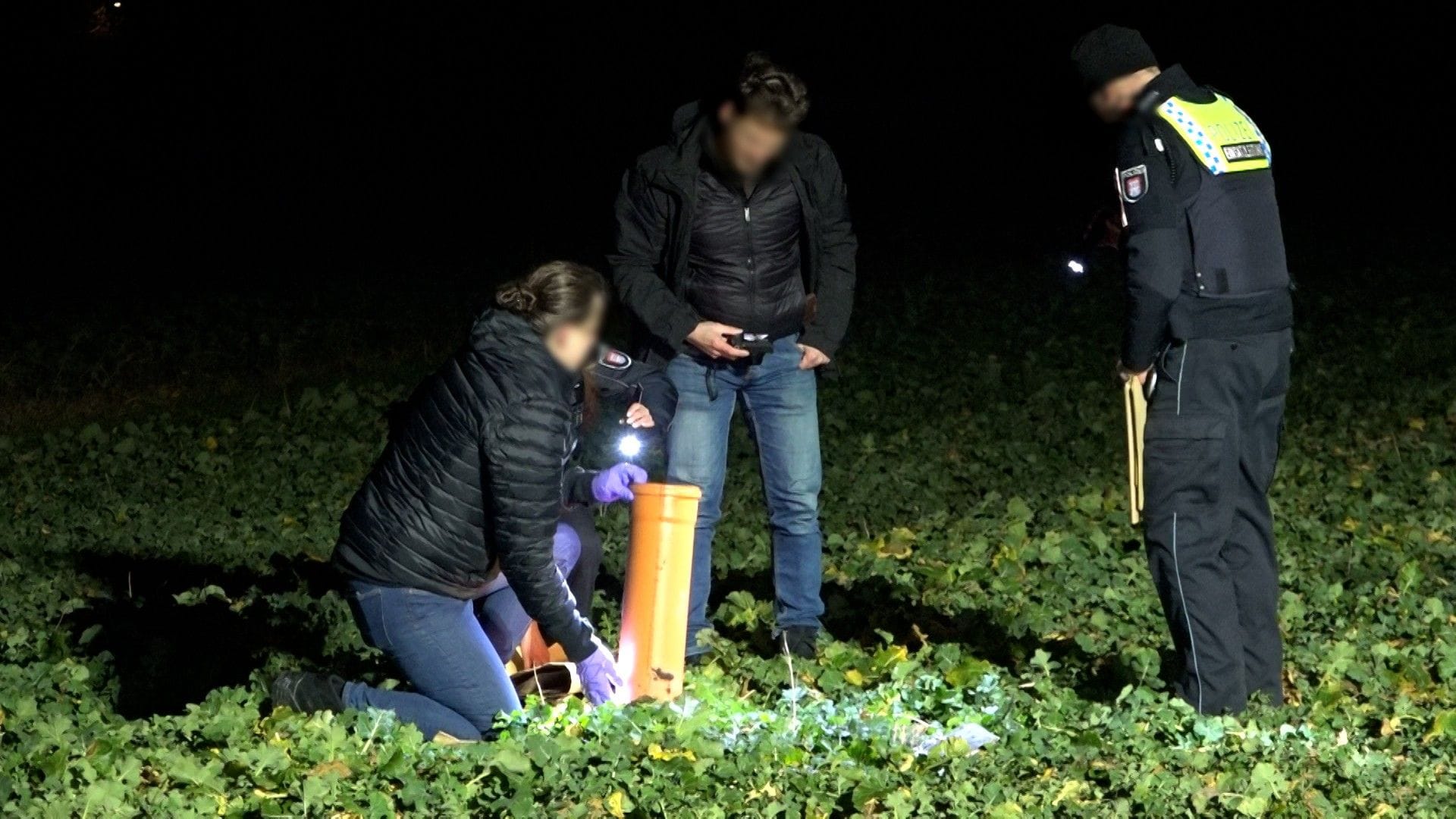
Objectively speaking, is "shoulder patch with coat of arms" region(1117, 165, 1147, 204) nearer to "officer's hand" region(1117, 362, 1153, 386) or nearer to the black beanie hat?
the black beanie hat

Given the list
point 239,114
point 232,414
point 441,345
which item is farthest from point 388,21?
point 232,414

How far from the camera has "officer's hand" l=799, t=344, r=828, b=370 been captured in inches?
243

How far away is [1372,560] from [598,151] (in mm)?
20253

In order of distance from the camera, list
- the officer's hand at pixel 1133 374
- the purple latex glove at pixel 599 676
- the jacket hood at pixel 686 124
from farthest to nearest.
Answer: the jacket hood at pixel 686 124 < the purple latex glove at pixel 599 676 < the officer's hand at pixel 1133 374

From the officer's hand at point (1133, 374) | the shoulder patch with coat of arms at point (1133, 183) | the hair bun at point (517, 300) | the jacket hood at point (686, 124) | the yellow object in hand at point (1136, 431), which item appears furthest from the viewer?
the jacket hood at point (686, 124)

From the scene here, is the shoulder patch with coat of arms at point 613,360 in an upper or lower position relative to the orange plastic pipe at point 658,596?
upper

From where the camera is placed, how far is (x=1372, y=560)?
7500mm

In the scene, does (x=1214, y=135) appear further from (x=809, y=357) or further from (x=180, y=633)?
(x=180, y=633)

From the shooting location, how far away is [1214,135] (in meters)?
4.95

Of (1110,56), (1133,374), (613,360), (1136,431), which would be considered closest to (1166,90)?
(1110,56)

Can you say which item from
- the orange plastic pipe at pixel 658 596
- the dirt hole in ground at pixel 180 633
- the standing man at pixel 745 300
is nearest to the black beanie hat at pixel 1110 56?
the standing man at pixel 745 300

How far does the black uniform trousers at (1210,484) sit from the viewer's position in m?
5.03

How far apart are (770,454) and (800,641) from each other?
2.08 feet

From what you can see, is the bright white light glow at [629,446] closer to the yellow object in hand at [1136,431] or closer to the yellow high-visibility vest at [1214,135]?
the yellow object in hand at [1136,431]
